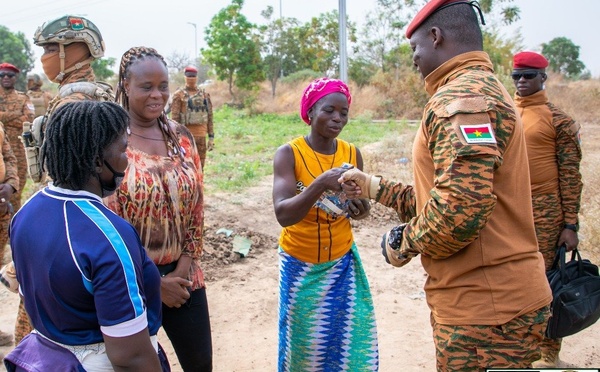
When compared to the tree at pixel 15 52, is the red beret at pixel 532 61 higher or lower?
lower

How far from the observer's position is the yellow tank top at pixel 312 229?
2.77m

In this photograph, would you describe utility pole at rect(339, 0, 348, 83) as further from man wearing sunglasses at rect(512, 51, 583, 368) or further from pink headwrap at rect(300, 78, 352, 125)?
pink headwrap at rect(300, 78, 352, 125)

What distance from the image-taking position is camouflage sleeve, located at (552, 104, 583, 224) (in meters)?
3.56

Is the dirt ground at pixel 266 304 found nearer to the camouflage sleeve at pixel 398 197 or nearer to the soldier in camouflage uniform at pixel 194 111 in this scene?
the camouflage sleeve at pixel 398 197

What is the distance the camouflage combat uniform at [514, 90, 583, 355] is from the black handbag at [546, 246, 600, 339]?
1.58 ft

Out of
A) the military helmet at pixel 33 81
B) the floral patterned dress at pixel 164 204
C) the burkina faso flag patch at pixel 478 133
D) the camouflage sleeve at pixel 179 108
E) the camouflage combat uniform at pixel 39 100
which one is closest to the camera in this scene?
the burkina faso flag patch at pixel 478 133

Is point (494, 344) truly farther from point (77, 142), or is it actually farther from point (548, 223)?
point (548, 223)

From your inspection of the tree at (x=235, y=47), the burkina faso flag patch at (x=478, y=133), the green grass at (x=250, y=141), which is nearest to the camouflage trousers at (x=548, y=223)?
the burkina faso flag patch at (x=478, y=133)

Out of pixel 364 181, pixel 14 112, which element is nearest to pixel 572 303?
pixel 364 181

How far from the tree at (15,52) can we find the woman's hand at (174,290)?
1127 inches

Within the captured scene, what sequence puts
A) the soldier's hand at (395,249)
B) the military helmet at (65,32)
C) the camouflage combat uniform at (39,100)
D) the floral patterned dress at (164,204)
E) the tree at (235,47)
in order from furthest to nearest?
the tree at (235,47) < the camouflage combat uniform at (39,100) < the military helmet at (65,32) < the floral patterned dress at (164,204) < the soldier's hand at (395,249)

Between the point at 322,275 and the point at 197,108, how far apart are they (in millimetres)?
6394

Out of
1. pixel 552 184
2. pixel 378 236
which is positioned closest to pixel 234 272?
pixel 378 236

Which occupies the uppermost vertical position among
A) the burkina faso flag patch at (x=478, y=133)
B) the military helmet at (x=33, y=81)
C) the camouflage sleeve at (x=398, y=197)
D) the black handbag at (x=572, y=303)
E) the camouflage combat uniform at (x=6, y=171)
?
the military helmet at (x=33, y=81)
